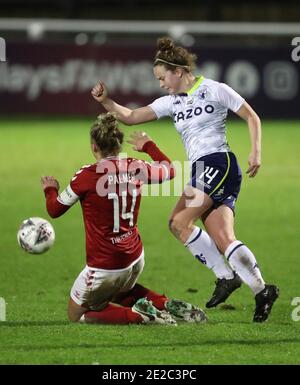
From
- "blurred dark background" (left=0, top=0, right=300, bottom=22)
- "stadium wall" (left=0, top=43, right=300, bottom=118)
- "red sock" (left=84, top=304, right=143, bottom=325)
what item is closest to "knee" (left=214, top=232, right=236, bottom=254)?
"red sock" (left=84, top=304, right=143, bottom=325)

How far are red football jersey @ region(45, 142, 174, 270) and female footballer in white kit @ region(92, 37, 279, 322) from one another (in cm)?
47

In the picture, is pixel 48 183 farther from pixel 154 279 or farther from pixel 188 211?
pixel 154 279

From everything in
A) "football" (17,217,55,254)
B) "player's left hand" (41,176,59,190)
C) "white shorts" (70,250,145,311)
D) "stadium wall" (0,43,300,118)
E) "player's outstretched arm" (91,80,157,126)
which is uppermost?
"player's outstretched arm" (91,80,157,126)

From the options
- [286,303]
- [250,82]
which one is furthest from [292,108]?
[286,303]

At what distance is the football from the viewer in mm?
6996

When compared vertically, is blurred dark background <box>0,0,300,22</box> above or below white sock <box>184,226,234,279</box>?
below

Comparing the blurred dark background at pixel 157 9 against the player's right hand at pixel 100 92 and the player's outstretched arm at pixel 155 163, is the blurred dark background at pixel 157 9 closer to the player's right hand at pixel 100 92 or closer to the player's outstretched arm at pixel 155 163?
the player's right hand at pixel 100 92

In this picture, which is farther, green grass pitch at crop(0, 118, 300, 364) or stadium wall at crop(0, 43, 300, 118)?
stadium wall at crop(0, 43, 300, 118)

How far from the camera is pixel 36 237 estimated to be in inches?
276

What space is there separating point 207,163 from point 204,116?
0.38 meters

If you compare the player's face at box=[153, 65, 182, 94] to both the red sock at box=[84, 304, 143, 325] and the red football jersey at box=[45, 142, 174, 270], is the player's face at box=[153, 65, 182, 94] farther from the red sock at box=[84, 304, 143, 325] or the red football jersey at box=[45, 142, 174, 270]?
the red sock at box=[84, 304, 143, 325]

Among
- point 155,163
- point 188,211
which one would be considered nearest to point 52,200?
point 155,163

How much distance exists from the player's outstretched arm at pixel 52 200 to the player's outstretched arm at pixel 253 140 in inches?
52.8
